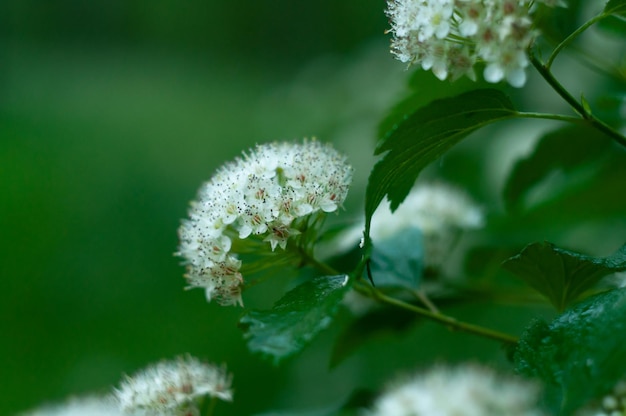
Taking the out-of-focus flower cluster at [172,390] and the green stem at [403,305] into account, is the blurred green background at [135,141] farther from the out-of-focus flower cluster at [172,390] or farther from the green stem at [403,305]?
the green stem at [403,305]

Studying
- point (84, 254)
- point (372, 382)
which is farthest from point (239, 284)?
point (84, 254)

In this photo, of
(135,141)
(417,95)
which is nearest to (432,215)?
(417,95)

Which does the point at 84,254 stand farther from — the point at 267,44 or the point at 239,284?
the point at 267,44

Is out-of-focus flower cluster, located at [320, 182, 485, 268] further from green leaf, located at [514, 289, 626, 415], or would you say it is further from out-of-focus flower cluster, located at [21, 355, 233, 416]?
green leaf, located at [514, 289, 626, 415]

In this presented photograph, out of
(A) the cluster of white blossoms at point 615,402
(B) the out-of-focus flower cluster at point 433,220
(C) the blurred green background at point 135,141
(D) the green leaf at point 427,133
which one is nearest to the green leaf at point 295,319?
(D) the green leaf at point 427,133

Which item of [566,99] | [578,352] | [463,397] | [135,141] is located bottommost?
[578,352]

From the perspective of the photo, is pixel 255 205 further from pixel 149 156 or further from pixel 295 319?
pixel 149 156

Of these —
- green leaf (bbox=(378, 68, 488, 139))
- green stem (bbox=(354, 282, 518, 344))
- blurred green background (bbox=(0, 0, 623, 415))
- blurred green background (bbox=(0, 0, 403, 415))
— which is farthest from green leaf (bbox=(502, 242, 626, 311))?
blurred green background (bbox=(0, 0, 403, 415))
